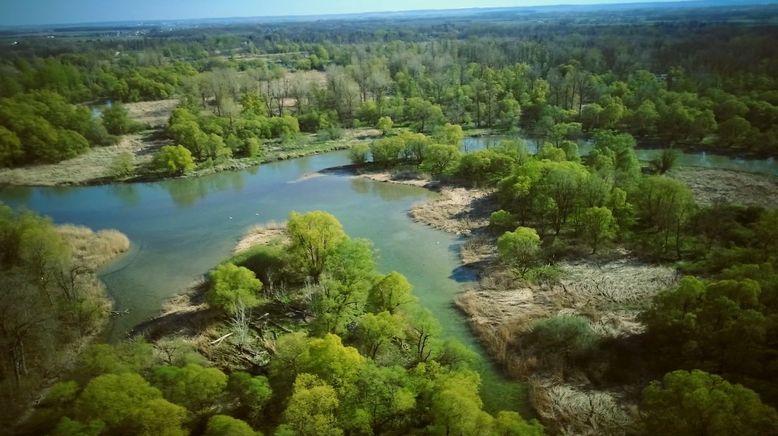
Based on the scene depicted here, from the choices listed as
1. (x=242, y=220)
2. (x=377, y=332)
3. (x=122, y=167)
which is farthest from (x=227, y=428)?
(x=122, y=167)

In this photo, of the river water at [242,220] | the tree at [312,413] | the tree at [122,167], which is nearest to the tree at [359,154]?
the river water at [242,220]

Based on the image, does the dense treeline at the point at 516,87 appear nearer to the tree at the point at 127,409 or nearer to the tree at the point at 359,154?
the tree at the point at 359,154

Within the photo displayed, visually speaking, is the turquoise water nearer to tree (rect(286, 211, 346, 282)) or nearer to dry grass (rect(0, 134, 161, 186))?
dry grass (rect(0, 134, 161, 186))

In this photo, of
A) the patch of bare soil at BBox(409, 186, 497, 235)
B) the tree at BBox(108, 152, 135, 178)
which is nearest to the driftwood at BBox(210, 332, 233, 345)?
the patch of bare soil at BBox(409, 186, 497, 235)

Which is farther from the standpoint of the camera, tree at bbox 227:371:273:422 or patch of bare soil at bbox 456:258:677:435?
patch of bare soil at bbox 456:258:677:435

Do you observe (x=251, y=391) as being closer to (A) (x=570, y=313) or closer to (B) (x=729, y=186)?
(A) (x=570, y=313)

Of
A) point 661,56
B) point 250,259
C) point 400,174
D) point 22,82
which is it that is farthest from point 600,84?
point 22,82

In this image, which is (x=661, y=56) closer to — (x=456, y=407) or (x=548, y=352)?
(x=548, y=352)
